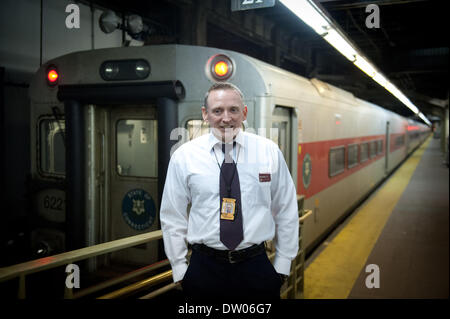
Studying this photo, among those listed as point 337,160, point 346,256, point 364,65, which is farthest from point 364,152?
point 346,256

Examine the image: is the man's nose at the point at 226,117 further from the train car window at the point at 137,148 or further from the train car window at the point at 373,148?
the train car window at the point at 373,148

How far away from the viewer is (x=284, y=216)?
2.38 m

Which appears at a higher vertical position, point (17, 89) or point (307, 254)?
point (17, 89)

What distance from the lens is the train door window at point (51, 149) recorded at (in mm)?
4762

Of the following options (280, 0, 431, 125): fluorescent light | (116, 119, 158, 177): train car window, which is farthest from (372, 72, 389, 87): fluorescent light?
(116, 119, 158, 177): train car window

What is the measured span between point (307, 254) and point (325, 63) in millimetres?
6812

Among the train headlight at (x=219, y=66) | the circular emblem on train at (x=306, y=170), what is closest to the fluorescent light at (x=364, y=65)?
the circular emblem on train at (x=306, y=170)

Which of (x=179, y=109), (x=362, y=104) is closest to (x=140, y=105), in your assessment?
(x=179, y=109)

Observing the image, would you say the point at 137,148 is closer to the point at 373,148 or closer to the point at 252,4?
the point at 252,4

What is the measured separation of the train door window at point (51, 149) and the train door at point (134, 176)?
0.69 meters

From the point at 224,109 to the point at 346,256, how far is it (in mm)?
4710

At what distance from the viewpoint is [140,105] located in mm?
4332
